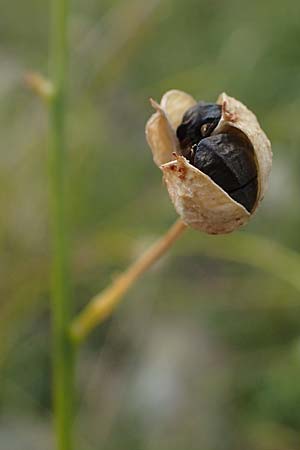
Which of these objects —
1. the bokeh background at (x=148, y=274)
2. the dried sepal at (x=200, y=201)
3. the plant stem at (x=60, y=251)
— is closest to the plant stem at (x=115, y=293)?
the plant stem at (x=60, y=251)

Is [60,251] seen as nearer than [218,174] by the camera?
No

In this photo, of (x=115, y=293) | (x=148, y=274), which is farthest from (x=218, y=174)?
(x=148, y=274)

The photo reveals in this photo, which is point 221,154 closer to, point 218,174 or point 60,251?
point 218,174

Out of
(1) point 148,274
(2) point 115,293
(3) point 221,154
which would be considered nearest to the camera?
(3) point 221,154

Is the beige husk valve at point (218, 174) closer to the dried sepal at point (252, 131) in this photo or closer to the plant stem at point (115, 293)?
the dried sepal at point (252, 131)

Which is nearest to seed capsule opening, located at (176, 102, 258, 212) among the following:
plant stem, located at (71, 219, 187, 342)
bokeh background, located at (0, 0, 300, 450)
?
plant stem, located at (71, 219, 187, 342)

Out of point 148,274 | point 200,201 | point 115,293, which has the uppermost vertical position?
point 200,201

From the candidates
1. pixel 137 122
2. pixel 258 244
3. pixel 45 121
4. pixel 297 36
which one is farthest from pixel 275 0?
pixel 258 244
